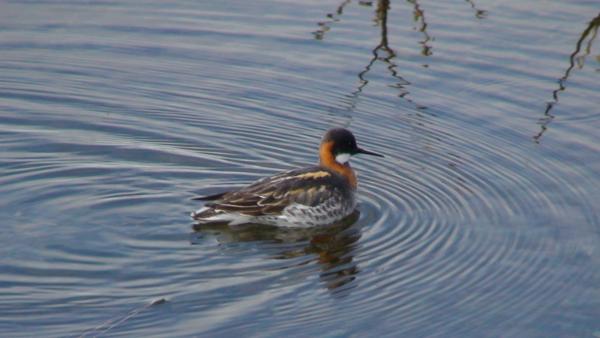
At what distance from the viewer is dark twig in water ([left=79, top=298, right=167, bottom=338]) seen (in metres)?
10.9

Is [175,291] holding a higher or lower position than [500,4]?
lower

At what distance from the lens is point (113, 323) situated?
11.1m

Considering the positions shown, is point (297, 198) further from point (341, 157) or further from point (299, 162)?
point (299, 162)

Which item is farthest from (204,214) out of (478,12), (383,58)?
(478,12)

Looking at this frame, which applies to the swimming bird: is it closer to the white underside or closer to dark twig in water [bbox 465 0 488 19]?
the white underside

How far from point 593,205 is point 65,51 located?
27.6 ft

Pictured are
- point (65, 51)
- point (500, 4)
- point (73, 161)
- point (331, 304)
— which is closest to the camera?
point (331, 304)

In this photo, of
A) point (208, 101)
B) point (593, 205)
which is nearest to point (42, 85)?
point (208, 101)

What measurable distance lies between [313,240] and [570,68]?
629cm

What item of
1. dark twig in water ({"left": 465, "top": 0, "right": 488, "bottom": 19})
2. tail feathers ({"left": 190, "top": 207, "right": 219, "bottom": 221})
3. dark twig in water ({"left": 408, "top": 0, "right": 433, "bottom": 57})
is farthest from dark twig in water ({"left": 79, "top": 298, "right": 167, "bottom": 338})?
dark twig in water ({"left": 465, "top": 0, "right": 488, "bottom": 19})

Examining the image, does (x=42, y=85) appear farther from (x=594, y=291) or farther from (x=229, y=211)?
(x=594, y=291)

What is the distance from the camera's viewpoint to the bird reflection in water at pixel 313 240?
1283 centimetres

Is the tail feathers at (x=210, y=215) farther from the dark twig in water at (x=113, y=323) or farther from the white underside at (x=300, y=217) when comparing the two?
the dark twig in water at (x=113, y=323)

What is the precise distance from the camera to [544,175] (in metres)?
15.1
